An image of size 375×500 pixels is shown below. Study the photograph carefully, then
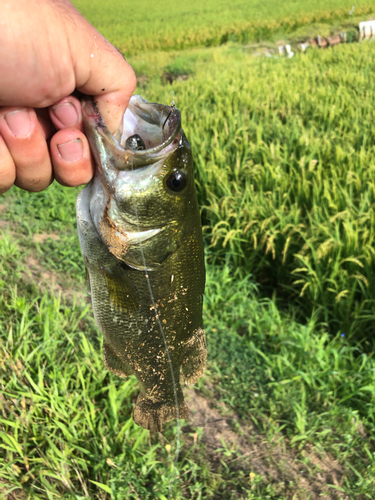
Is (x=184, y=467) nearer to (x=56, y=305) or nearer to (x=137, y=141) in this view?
(x=56, y=305)

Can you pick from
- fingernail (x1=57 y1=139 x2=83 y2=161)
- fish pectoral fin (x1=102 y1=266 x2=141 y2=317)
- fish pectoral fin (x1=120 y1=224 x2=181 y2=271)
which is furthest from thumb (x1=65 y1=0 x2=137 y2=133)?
fish pectoral fin (x1=102 y1=266 x2=141 y2=317)

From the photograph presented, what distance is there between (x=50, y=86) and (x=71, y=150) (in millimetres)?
199

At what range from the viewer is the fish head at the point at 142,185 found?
1.04 metres

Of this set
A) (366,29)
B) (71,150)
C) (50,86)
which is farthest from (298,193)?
(366,29)

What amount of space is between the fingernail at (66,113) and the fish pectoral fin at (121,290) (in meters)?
0.49

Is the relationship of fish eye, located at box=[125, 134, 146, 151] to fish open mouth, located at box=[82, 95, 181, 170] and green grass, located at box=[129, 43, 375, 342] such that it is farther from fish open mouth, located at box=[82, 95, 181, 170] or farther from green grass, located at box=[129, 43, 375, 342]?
green grass, located at box=[129, 43, 375, 342]

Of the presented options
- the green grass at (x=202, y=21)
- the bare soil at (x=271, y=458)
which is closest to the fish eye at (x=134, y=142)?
the bare soil at (x=271, y=458)

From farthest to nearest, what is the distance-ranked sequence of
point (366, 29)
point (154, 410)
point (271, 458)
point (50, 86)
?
point (366, 29) < point (271, 458) < point (154, 410) < point (50, 86)

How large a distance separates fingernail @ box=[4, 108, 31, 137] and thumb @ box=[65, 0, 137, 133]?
181 mm

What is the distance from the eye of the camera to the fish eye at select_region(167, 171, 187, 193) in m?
1.10

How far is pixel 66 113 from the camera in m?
1.09

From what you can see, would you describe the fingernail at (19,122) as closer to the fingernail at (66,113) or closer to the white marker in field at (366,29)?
the fingernail at (66,113)

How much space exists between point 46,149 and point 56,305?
1.38m

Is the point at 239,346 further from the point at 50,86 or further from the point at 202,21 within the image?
the point at 202,21
